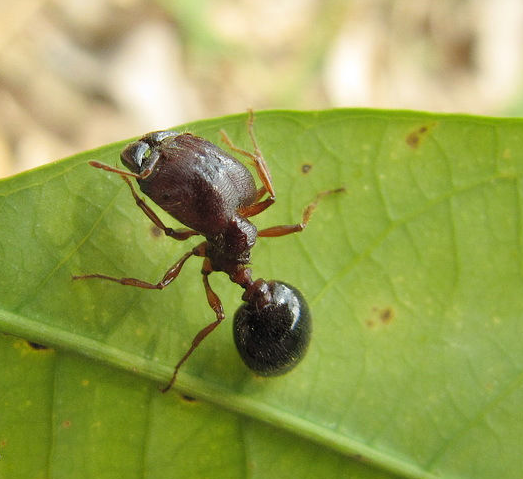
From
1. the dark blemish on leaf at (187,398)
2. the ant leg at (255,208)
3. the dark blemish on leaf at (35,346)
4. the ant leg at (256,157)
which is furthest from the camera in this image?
the ant leg at (255,208)

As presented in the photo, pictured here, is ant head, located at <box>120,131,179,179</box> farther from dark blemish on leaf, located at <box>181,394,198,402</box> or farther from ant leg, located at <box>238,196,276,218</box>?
dark blemish on leaf, located at <box>181,394,198,402</box>

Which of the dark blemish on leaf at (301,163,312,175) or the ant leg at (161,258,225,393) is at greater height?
the dark blemish on leaf at (301,163,312,175)

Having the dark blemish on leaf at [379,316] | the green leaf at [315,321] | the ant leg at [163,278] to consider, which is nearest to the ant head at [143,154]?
the green leaf at [315,321]

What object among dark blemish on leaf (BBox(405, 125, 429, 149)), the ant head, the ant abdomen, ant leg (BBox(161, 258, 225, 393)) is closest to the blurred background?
the ant head

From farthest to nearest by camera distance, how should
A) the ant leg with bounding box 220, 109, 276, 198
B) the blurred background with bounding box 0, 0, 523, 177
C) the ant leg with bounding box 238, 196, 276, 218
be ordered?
1. the blurred background with bounding box 0, 0, 523, 177
2. the ant leg with bounding box 238, 196, 276, 218
3. the ant leg with bounding box 220, 109, 276, 198

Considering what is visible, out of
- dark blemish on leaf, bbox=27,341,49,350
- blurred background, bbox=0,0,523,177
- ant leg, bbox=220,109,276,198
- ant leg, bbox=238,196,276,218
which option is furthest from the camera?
blurred background, bbox=0,0,523,177

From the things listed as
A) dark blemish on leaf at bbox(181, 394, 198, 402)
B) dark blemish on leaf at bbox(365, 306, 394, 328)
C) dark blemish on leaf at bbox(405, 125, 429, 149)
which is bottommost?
dark blemish on leaf at bbox(181, 394, 198, 402)

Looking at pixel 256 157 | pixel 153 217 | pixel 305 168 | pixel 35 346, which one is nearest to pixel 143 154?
pixel 153 217

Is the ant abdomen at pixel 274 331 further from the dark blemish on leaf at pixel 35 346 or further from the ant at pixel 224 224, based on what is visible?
the dark blemish on leaf at pixel 35 346
